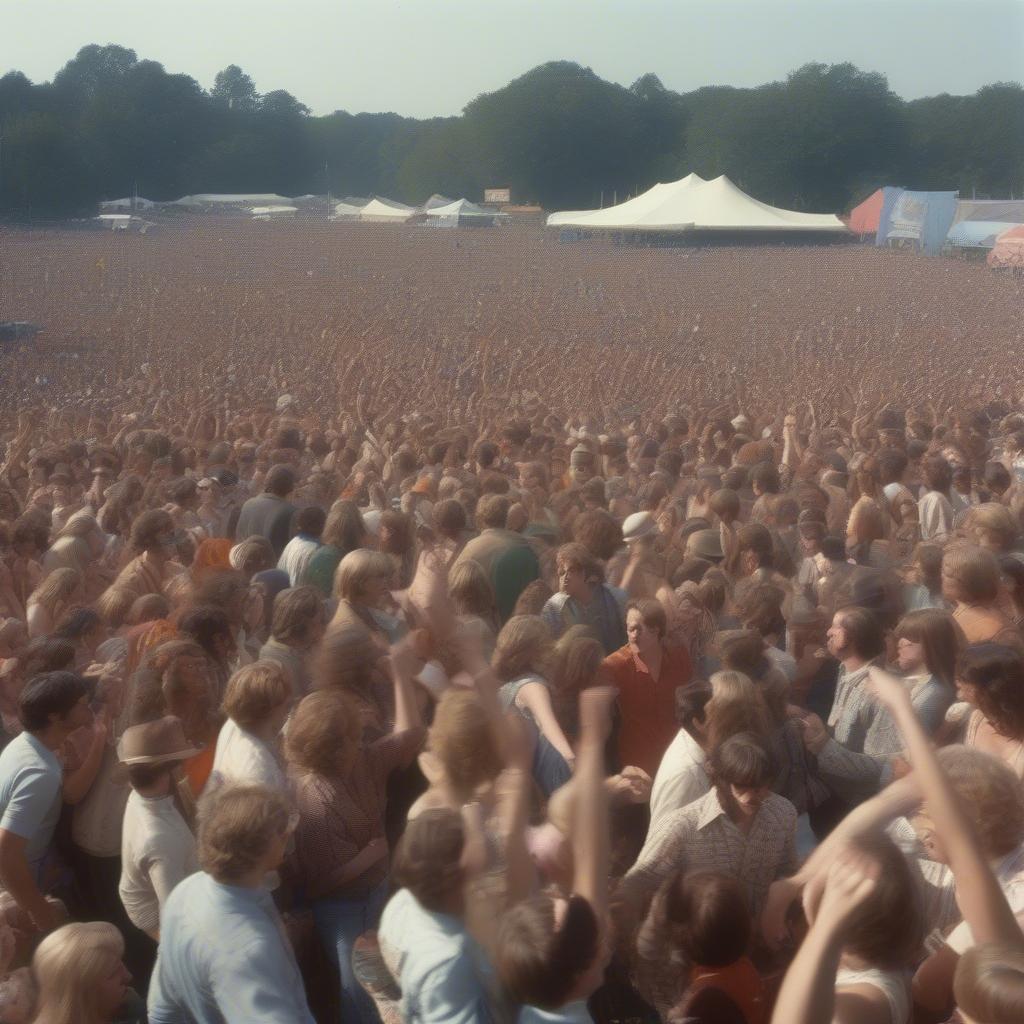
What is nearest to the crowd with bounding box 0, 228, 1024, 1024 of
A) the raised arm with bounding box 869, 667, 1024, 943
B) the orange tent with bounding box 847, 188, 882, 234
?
the raised arm with bounding box 869, 667, 1024, 943

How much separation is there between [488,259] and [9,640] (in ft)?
127

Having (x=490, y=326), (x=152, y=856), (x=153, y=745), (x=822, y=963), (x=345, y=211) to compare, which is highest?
(x=822, y=963)

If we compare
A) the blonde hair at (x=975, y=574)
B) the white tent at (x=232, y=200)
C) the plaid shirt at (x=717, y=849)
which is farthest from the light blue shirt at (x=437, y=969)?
the white tent at (x=232, y=200)

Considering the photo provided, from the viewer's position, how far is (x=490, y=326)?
80.0 feet

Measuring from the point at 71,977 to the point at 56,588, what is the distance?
2691 millimetres

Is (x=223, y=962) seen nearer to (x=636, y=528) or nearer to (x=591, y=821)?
(x=591, y=821)

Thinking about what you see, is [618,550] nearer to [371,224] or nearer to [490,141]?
[371,224]

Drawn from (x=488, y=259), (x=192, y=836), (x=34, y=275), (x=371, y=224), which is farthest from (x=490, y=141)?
(x=192, y=836)

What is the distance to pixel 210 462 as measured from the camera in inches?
350

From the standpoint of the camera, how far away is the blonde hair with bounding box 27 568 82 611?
5.42 metres

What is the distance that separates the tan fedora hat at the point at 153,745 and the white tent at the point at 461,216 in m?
57.7

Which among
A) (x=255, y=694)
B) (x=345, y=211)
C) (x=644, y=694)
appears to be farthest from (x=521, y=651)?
(x=345, y=211)

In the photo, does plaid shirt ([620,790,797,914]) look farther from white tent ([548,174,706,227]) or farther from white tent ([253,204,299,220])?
white tent ([253,204,299,220])

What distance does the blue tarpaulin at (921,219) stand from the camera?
48.6 m
